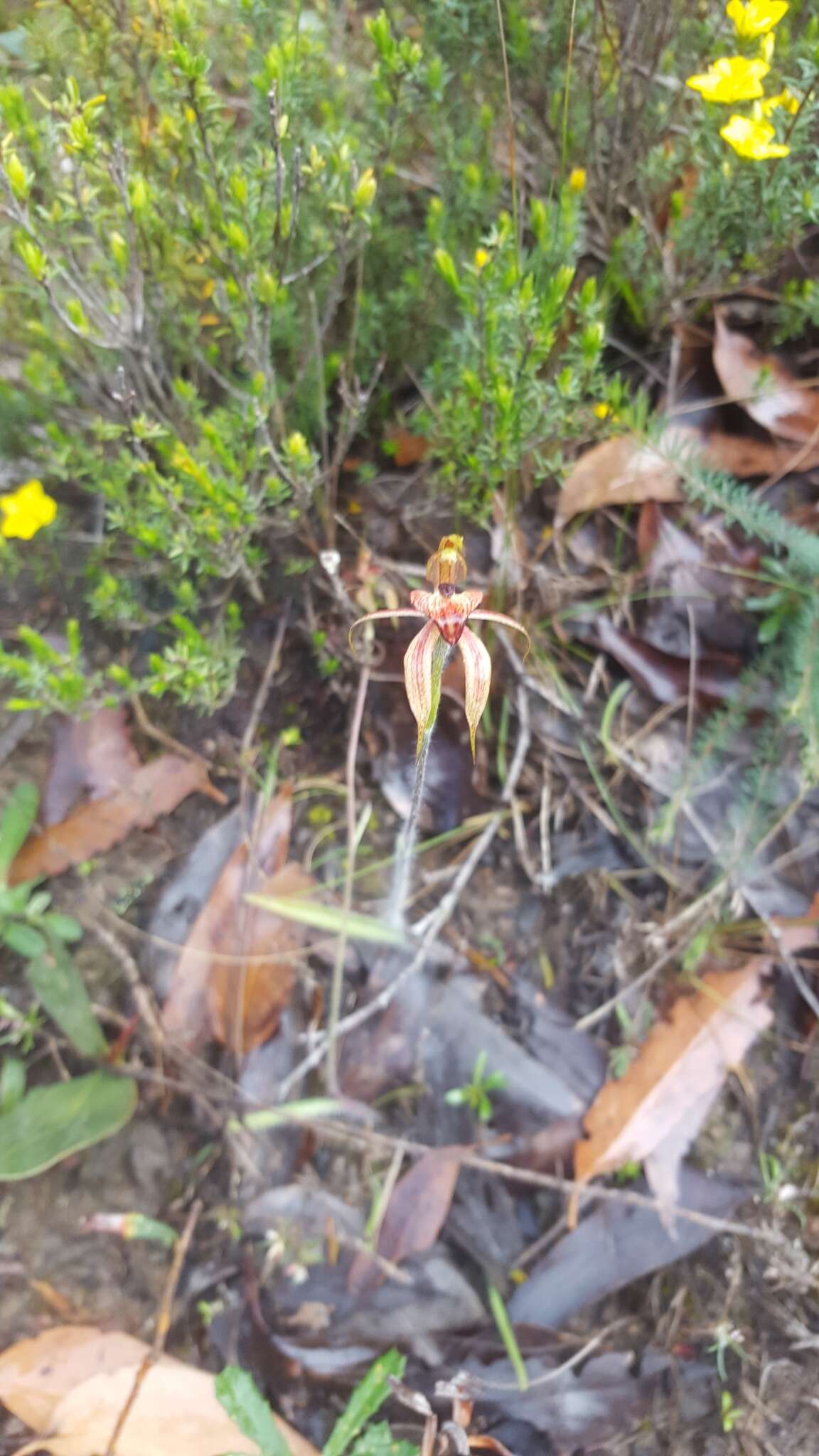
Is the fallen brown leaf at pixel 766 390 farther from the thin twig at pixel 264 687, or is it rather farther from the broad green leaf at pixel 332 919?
the broad green leaf at pixel 332 919

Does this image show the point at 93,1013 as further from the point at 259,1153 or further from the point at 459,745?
the point at 459,745

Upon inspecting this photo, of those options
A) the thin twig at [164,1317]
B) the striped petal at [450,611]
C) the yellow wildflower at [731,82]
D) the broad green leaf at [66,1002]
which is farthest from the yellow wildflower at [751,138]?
the thin twig at [164,1317]

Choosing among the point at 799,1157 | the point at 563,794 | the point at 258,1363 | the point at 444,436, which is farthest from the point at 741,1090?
the point at 444,436

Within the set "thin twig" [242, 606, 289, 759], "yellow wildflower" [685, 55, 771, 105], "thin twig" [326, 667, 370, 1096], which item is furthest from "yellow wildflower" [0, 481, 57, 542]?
"yellow wildflower" [685, 55, 771, 105]

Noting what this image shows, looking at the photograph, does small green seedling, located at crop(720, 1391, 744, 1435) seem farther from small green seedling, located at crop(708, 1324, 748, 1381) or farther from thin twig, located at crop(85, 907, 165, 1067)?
thin twig, located at crop(85, 907, 165, 1067)

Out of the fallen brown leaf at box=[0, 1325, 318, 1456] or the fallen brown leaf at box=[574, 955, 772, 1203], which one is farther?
the fallen brown leaf at box=[574, 955, 772, 1203]

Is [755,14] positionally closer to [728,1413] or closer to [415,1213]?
[415,1213]

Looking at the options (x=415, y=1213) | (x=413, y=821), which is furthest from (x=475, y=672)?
(x=415, y=1213)
